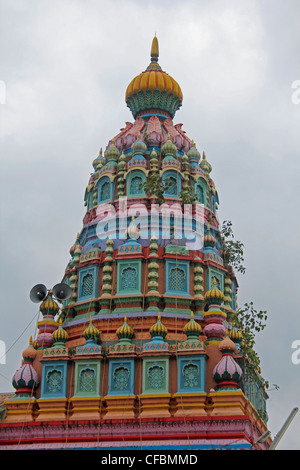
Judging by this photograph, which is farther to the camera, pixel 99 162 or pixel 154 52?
pixel 154 52

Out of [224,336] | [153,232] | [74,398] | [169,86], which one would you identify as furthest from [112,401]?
[169,86]

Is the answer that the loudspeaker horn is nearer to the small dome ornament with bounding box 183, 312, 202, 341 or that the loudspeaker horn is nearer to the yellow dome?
the small dome ornament with bounding box 183, 312, 202, 341

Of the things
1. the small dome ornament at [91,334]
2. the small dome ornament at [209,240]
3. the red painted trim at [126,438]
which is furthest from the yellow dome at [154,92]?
the red painted trim at [126,438]

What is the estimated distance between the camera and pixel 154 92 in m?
31.8

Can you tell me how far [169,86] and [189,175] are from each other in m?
5.19

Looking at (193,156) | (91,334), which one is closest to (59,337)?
A: (91,334)

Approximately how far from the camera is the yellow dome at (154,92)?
104ft

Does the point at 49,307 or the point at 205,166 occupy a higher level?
the point at 205,166

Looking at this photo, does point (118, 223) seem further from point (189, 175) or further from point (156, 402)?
point (156, 402)

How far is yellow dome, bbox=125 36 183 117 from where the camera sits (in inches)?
1244

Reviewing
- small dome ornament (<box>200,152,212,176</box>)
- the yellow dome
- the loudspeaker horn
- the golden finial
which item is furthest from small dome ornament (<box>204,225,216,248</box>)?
the golden finial

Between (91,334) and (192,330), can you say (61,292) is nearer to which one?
(91,334)

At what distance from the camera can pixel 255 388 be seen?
27641mm

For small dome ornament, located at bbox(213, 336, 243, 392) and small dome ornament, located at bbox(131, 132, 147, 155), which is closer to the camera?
small dome ornament, located at bbox(213, 336, 243, 392)
